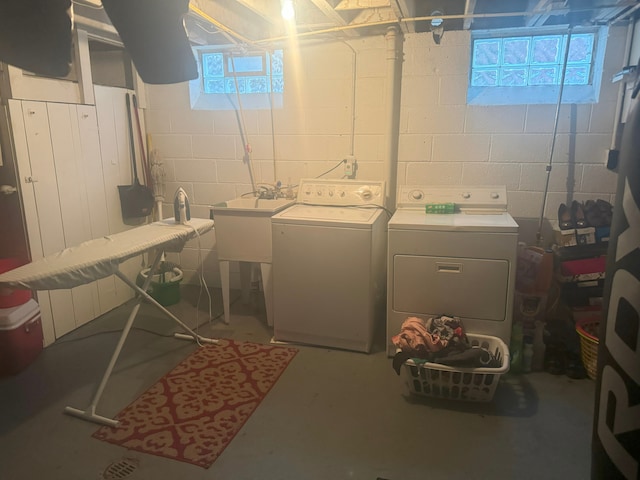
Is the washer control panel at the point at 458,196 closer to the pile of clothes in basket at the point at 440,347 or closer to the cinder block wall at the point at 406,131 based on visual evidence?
the cinder block wall at the point at 406,131

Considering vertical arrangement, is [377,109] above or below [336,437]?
above

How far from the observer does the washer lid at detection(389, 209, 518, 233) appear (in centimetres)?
239

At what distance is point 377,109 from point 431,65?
1.50 feet

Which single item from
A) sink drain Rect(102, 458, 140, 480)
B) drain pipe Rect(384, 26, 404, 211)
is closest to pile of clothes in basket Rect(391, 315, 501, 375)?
drain pipe Rect(384, 26, 404, 211)

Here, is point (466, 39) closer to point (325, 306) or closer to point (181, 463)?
point (325, 306)

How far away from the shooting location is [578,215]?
9.15ft

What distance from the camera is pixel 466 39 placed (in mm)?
2941

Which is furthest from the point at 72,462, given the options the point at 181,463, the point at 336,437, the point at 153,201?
the point at 153,201

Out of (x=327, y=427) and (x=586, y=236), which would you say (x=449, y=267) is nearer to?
(x=586, y=236)

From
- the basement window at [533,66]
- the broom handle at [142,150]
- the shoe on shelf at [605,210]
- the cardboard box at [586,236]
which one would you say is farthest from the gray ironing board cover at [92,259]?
the shoe on shelf at [605,210]

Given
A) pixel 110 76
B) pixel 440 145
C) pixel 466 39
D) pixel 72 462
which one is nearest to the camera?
pixel 72 462

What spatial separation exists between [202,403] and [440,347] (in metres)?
1.23

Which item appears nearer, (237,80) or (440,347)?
(440,347)

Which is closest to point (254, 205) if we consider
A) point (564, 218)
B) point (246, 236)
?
point (246, 236)
